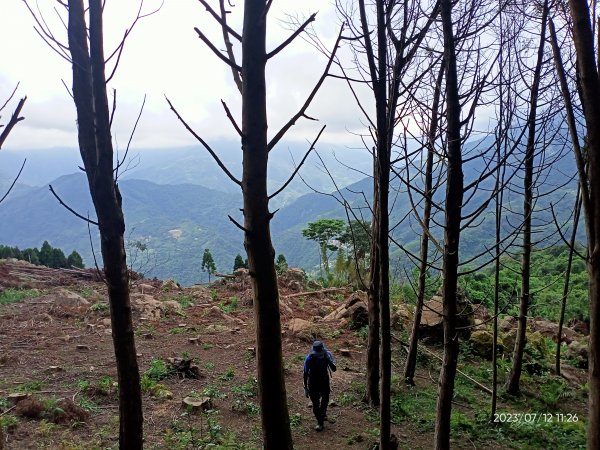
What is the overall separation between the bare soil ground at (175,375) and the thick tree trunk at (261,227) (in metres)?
2.14

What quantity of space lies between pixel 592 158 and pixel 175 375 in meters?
7.72

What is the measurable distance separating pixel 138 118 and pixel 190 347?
843 centimetres

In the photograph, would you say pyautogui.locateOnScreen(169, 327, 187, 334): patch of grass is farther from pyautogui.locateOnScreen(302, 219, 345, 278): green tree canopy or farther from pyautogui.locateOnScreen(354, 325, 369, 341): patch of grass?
pyautogui.locateOnScreen(302, 219, 345, 278): green tree canopy

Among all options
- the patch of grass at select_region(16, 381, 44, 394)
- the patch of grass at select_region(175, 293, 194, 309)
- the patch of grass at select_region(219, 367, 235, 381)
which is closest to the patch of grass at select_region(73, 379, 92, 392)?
the patch of grass at select_region(16, 381, 44, 394)

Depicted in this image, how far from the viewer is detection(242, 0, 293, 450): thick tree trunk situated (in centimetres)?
168

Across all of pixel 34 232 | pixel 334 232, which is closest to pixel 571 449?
pixel 334 232

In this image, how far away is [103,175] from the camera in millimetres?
2617

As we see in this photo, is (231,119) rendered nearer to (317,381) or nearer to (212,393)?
(317,381)

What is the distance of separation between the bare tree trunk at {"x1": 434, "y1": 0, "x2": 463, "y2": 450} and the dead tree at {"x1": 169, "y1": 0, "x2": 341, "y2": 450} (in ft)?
5.11

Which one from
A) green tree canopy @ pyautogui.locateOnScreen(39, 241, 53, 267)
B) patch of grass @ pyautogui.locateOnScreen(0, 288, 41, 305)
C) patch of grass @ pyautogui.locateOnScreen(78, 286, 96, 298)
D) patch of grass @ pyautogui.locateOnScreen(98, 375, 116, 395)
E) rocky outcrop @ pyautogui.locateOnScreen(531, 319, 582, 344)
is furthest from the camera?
green tree canopy @ pyautogui.locateOnScreen(39, 241, 53, 267)

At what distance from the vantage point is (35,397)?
623cm

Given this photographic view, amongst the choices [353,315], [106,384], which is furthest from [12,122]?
[353,315]

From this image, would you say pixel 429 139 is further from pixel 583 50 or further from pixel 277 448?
pixel 277 448

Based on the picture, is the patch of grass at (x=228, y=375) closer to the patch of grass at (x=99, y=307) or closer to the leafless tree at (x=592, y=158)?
the patch of grass at (x=99, y=307)
